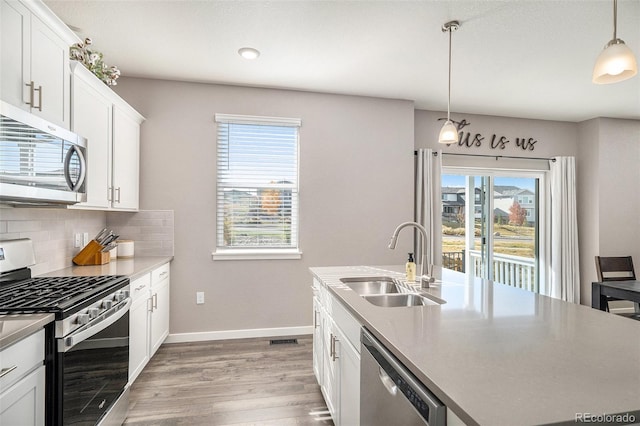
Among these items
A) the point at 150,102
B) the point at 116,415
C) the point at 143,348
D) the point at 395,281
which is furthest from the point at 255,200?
the point at 116,415

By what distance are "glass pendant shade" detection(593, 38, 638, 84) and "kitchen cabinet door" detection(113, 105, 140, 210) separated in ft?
10.7

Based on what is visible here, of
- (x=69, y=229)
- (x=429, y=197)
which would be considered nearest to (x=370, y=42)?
(x=429, y=197)

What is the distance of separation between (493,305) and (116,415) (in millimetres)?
2194

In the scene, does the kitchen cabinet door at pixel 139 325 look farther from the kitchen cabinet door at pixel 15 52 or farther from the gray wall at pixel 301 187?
the kitchen cabinet door at pixel 15 52

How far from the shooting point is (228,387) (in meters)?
2.46

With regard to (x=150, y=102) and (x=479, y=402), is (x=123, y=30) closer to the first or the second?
(x=150, y=102)

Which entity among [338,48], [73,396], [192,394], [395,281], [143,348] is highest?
[338,48]

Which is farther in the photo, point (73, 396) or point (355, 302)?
point (355, 302)

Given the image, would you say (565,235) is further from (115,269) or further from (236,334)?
(115,269)

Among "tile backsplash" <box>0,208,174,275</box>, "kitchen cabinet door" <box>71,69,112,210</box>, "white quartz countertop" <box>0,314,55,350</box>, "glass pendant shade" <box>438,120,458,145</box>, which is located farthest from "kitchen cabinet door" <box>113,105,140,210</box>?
"glass pendant shade" <box>438,120,458,145</box>

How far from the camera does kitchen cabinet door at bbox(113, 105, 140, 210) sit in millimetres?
2725

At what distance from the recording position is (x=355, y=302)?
1.55 meters

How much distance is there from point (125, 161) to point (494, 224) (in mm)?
4634

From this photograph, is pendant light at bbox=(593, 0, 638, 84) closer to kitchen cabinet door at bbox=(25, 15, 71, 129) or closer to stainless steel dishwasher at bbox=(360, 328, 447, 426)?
stainless steel dishwasher at bbox=(360, 328, 447, 426)
